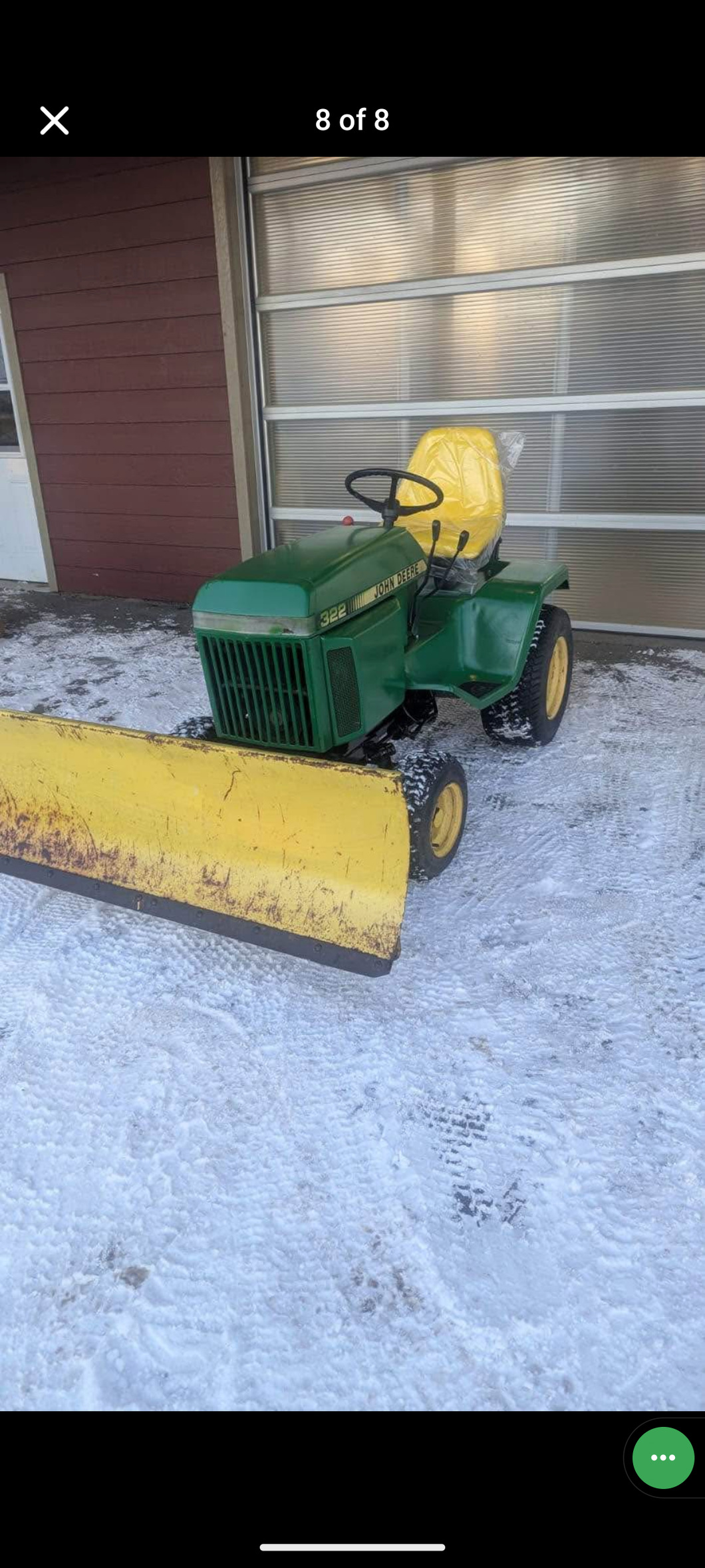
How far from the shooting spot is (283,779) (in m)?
2.33

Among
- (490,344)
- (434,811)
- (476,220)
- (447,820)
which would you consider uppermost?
(476,220)

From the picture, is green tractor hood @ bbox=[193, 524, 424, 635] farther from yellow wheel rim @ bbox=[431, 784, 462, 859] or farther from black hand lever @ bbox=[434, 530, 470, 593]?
yellow wheel rim @ bbox=[431, 784, 462, 859]

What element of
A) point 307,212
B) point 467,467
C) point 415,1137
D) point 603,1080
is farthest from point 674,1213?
point 307,212

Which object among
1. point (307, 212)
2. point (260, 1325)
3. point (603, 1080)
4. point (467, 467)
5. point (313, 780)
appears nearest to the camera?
point (260, 1325)

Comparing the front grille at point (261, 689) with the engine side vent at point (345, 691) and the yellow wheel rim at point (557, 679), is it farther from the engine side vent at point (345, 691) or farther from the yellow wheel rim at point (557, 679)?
the yellow wheel rim at point (557, 679)

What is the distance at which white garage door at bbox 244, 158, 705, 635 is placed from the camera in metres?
4.74

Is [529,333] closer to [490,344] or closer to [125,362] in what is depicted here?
[490,344]

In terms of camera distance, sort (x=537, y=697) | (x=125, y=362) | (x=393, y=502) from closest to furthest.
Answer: (x=393, y=502) < (x=537, y=697) < (x=125, y=362)

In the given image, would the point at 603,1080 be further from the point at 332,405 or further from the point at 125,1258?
the point at 332,405

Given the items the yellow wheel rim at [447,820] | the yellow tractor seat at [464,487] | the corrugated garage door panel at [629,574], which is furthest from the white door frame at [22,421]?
the yellow wheel rim at [447,820]

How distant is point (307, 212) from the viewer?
545cm

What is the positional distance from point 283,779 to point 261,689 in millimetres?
416

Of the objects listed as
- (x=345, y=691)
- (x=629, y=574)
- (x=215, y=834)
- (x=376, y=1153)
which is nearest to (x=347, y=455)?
(x=629, y=574)

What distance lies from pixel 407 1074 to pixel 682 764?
6.85 feet
